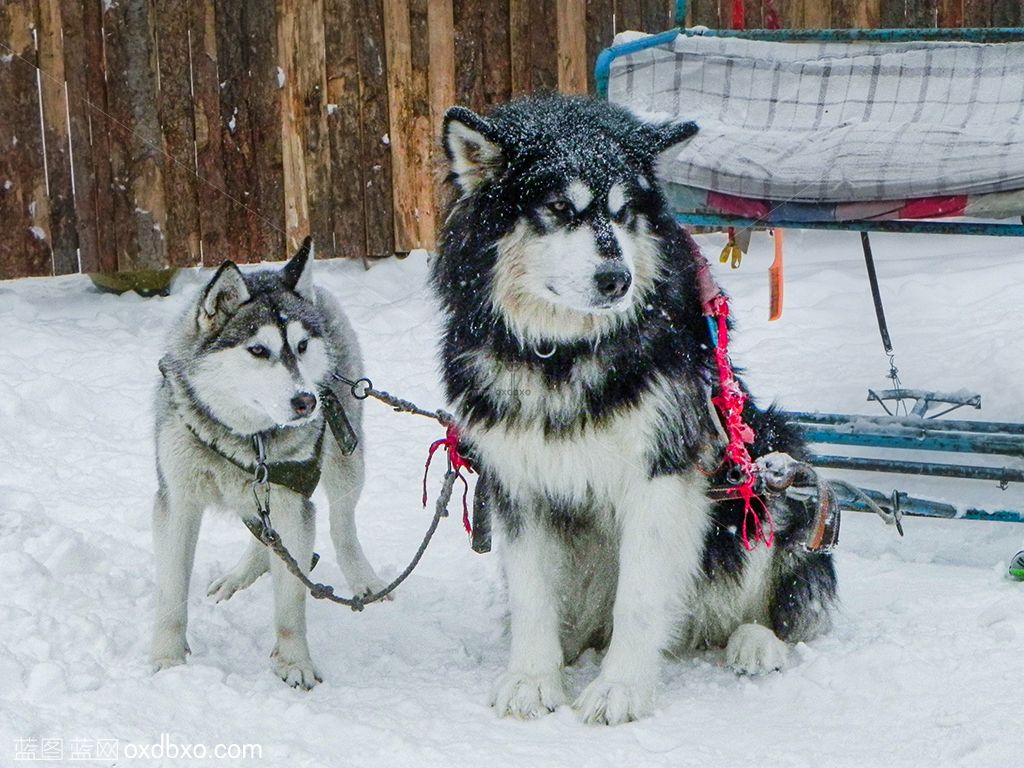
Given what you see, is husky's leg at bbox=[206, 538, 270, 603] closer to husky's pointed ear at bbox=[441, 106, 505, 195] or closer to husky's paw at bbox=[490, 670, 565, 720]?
husky's paw at bbox=[490, 670, 565, 720]

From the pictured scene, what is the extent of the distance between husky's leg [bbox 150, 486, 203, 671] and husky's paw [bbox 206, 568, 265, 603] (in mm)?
410

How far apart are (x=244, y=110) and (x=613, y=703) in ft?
15.0

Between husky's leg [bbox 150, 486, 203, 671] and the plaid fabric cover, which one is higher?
the plaid fabric cover

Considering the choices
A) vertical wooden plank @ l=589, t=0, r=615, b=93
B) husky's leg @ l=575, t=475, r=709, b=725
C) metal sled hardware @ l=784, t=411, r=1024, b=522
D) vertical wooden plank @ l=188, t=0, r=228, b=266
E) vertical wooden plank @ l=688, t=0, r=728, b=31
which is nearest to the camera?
husky's leg @ l=575, t=475, r=709, b=725

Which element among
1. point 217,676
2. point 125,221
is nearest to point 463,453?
point 217,676

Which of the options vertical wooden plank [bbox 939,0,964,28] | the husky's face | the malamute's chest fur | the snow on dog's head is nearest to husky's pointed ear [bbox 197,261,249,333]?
the husky's face

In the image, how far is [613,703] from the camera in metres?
2.58

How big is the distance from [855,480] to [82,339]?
12.0 feet

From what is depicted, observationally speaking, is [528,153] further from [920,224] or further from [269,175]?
[269,175]

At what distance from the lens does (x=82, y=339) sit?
18.9 ft

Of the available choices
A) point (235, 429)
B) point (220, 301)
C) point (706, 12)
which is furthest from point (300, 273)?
point (706, 12)

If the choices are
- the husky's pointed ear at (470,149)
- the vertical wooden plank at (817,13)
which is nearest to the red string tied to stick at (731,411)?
the husky's pointed ear at (470,149)

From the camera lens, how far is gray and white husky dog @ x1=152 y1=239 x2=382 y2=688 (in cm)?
288

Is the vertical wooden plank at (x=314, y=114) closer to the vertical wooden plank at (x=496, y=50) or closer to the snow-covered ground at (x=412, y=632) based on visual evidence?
the vertical wooden plank at (x=496, y=50)
